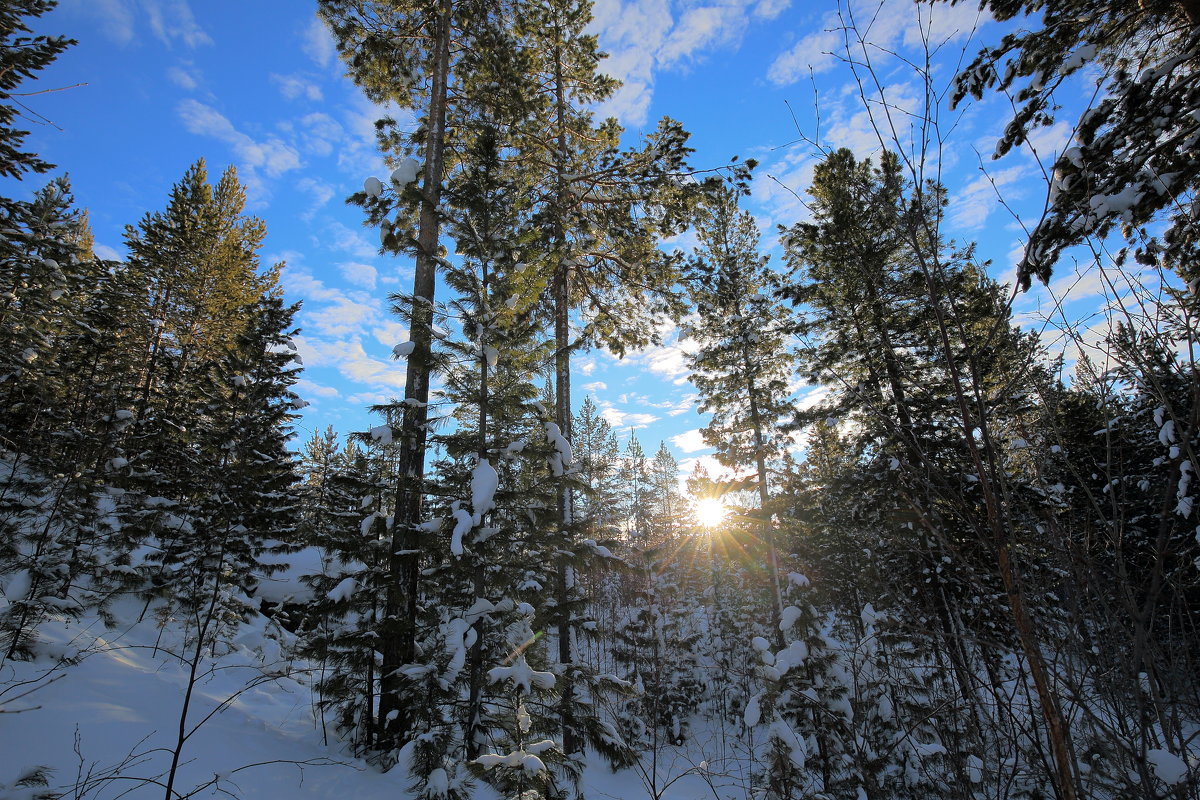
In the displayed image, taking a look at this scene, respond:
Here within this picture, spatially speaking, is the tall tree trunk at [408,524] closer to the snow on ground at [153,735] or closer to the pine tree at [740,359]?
the snow on ground at [153,735]

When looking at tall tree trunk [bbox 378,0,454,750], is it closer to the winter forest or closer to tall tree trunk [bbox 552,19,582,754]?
the winter forest

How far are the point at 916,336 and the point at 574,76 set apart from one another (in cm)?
1068

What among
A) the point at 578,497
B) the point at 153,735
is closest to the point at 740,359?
the point at 578,497

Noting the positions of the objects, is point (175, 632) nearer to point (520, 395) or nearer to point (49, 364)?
point (49, 364)

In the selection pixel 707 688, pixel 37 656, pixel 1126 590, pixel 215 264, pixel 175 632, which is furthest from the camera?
pixel 215 264

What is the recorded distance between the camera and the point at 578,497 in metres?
11.1

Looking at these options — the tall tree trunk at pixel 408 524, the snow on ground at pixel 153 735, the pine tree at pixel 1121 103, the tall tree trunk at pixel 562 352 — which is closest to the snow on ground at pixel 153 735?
the snow on ground at pixel 153 735

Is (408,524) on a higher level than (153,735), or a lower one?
higher

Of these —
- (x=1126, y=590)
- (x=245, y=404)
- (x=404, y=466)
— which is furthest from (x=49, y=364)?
(x=1126, y=590)

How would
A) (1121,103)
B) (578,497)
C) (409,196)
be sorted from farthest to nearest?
(578,497)
(409,196)
(1121,103)

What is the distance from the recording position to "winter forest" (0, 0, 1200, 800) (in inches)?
84.4

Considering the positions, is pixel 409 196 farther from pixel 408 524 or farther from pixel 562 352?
pixel 408 524

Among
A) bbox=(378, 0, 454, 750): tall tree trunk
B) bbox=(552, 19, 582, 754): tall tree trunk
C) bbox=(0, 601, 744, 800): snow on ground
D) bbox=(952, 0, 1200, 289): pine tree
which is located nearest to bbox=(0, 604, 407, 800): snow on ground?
bbox=(0, 601, 744, 800): snow on ground

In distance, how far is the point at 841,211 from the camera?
434 inches
